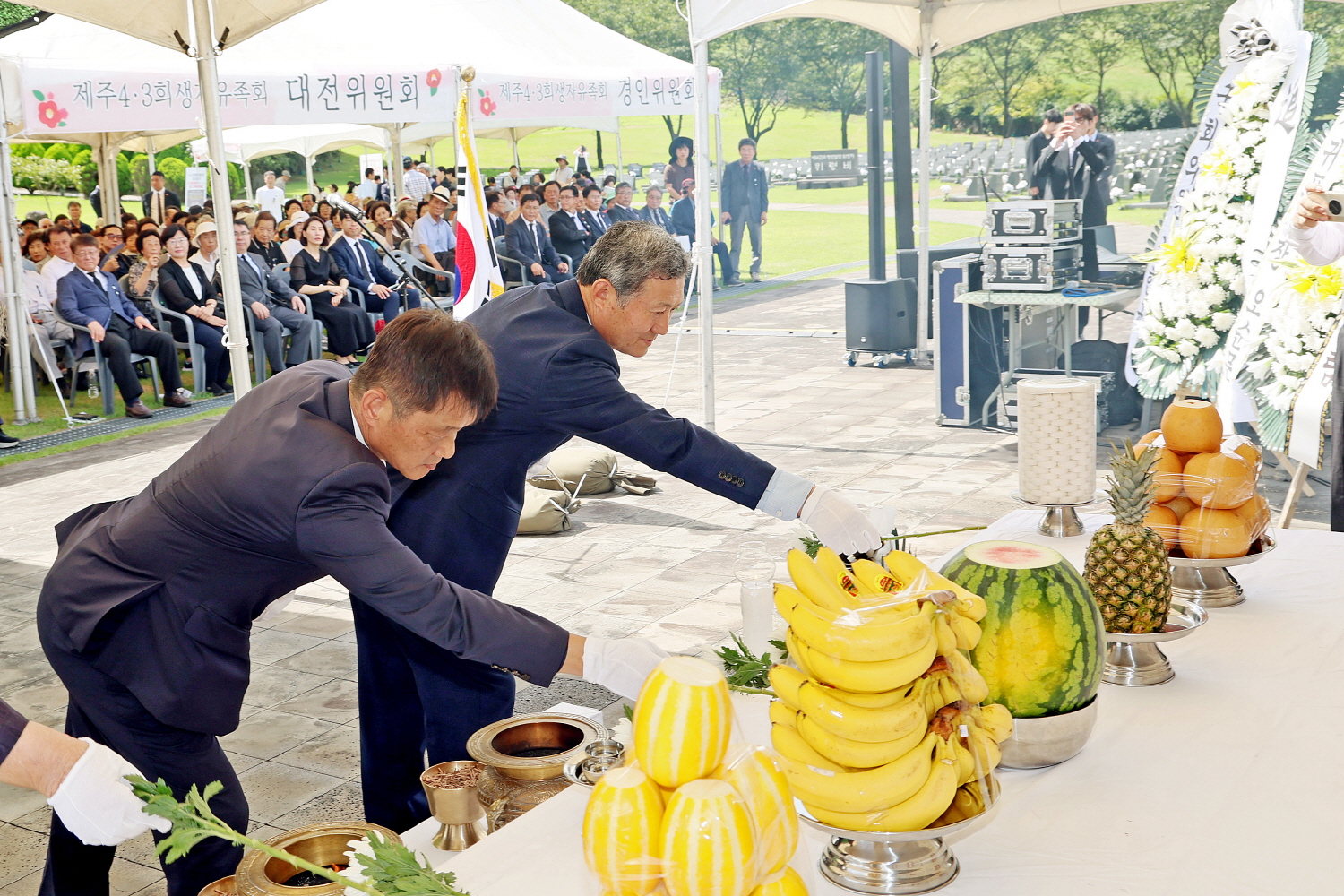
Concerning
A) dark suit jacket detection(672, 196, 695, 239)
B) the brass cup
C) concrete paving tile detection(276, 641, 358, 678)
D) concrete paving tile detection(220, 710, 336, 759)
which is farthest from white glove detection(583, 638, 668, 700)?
dark suit jacket detection(672, 196, 695, 239)

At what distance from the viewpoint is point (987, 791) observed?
134cm

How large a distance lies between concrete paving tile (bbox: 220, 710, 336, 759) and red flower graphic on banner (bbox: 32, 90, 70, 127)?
228 inches

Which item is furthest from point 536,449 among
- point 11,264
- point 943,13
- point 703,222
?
point 11,264

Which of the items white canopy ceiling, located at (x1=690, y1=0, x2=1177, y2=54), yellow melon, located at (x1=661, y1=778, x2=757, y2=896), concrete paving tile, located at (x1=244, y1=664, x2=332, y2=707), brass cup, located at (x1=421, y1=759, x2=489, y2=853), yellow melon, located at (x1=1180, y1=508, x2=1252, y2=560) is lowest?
concrete paving tile, located at (x1=244, y1=664, x2=332, y2=707)

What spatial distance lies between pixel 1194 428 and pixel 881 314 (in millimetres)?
8004

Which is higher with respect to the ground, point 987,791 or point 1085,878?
point 987,791

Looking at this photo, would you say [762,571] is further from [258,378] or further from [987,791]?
[258,378]

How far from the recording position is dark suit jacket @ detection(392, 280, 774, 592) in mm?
2576

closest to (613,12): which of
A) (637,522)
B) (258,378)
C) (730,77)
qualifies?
(730,77)

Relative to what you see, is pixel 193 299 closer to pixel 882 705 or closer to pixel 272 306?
pixel 272 306

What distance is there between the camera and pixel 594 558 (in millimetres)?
5598

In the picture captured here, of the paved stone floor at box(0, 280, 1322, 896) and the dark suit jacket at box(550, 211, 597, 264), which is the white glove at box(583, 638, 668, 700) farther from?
the dark suit jacket at box(550, 211, 597, 264)

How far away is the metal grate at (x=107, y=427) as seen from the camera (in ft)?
28.1

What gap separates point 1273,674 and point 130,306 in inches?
382
